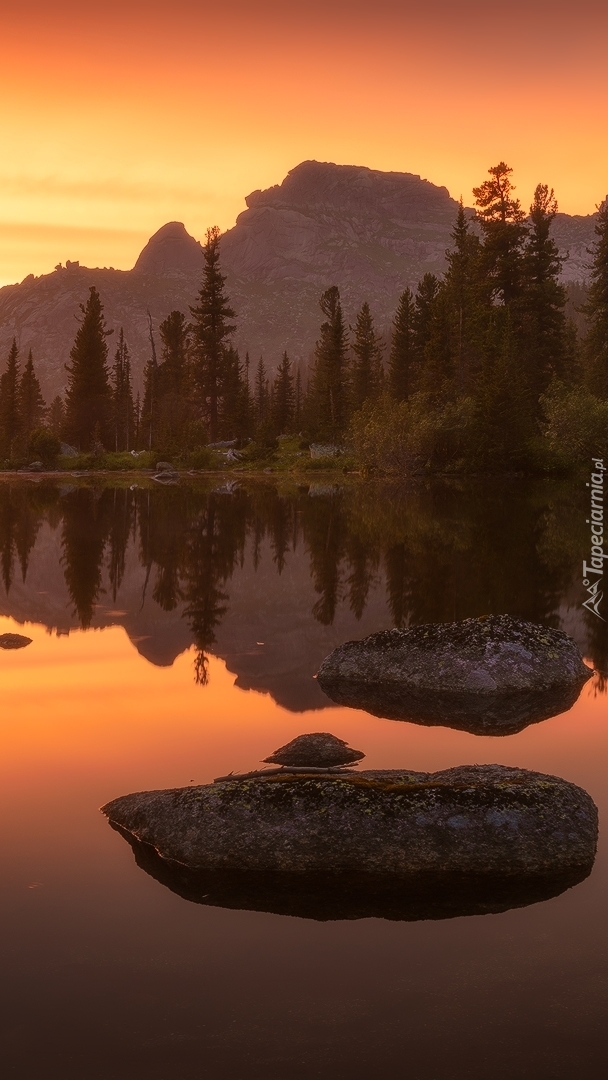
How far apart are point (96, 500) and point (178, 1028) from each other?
49.7m

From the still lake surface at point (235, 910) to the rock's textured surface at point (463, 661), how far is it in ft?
1.90

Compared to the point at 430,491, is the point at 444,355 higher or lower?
higher

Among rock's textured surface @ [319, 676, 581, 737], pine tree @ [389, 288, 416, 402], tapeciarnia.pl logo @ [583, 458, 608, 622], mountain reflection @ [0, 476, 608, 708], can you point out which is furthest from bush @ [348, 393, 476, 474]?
rock's textured surface @ [319, 676, 581, 737]

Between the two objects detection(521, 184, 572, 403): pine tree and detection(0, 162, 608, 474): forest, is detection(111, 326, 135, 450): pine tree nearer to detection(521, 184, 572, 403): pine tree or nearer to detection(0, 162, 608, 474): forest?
detection(0, 162, 608, 474): forest

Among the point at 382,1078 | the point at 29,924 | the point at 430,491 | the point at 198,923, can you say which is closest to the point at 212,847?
the point at 198,923

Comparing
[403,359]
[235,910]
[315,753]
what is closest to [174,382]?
[403,359]

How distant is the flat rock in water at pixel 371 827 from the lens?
7.62 metres

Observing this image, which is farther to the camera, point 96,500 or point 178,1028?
point 96,500

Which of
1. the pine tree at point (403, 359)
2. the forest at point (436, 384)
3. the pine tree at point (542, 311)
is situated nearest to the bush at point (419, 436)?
Answer: the forest at point (436, 384)

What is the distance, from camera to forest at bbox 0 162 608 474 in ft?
229

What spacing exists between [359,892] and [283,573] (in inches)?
700

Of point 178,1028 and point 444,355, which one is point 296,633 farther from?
point 444,355

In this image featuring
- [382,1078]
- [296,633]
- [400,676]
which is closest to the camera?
[382,1078]

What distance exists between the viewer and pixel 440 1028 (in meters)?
5.49
